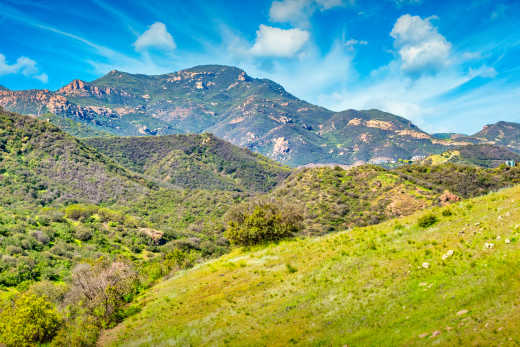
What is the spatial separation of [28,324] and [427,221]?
30.1m

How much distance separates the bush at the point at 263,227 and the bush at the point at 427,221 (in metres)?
21.7

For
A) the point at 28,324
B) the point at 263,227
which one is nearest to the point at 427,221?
the point at 263,227

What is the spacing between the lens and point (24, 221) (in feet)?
247

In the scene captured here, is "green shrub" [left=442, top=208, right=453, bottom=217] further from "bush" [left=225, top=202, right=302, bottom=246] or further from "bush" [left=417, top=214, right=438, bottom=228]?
"bush" [left=225, top=202, right=302, bottom=246]

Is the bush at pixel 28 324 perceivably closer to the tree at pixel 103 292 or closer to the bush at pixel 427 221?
the tree at pixel 103 292

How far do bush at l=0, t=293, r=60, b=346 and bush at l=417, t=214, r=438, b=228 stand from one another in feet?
95.6

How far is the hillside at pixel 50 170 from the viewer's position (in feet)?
436

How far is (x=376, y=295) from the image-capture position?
47.2ft

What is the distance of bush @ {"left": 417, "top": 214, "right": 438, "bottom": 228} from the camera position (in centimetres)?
1984

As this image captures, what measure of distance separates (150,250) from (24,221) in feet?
110

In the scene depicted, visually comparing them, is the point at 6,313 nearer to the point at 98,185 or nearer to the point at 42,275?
the point at 42,275

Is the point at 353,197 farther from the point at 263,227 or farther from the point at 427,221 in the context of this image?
the point at 427,221

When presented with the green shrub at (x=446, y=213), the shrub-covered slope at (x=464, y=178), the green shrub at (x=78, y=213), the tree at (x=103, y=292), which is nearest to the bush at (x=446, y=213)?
the green shrub at (x=446, y=213)

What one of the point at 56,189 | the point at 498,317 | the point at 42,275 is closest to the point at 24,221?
the point at 42,275
